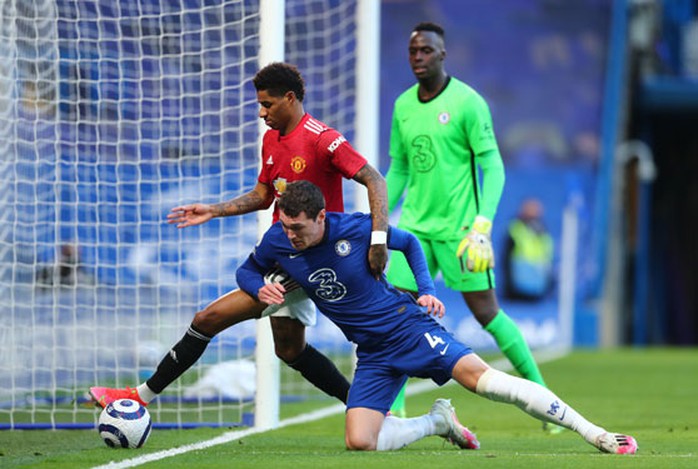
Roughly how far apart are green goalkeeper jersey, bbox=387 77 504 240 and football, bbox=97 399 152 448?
1880mm

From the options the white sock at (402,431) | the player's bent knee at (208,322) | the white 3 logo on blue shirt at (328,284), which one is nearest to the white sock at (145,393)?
the player's bent knee at (208,322)

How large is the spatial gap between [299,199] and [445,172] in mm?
1941

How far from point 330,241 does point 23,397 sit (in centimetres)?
356

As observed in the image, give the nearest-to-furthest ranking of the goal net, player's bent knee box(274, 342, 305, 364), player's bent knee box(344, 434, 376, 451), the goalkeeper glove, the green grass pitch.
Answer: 1. the green grass pitch
2. player's bent knee box(344, 434, 376, 451)
3. player's bent knee box(274, 342, 305, 364)
4. the goalkeeper glove
5. the goal net

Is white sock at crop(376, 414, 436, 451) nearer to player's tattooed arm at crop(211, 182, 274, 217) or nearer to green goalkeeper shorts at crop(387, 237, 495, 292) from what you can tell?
player's tattooed arm at crop(211, 182, 274, 217)

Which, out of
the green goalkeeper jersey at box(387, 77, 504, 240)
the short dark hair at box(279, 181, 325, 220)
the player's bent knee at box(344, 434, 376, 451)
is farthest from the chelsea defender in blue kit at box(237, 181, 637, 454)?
the green goalkeeper jersey at box(387, 77, 504, 240)

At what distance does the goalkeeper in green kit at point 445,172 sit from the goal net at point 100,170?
3.61 feet

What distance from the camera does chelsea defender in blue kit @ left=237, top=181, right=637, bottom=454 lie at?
5867 millimetres

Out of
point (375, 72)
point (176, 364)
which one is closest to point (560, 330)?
point (375, 72)

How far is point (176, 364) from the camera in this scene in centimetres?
637

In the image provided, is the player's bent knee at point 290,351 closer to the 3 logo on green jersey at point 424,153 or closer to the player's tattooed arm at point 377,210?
the player's tattooed arm at point 377,210

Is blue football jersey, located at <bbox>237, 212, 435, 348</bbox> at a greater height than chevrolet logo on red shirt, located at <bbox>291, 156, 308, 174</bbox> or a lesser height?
lesser

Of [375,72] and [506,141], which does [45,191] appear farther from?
[506,141]

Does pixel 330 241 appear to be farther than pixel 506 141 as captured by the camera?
No
